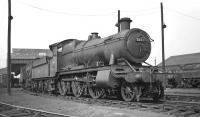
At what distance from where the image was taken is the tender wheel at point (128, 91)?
38.3 feet

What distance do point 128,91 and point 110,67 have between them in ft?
4.69

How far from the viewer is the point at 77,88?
15656 mm

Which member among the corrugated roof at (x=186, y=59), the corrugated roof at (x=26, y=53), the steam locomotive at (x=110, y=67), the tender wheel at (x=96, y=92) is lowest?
the tender wheel at (x=96, y=92)

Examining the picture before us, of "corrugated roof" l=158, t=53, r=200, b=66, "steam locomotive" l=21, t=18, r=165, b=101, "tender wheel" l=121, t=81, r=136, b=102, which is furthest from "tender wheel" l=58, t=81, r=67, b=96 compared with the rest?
"corrugated roof" l=158, t=53, r=200, b=66

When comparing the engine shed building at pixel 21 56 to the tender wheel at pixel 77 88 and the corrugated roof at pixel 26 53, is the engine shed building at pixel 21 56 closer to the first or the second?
the corrugated roof at pixel 26 53

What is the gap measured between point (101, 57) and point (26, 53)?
43.0 meters

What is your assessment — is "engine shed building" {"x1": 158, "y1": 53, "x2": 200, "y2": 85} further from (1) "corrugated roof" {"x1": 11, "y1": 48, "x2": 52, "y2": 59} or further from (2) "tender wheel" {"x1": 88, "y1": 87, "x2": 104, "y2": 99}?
(1) "corrugated roof" {"x1": 11, "y1": 48, "x2": 52, "y2": 59}

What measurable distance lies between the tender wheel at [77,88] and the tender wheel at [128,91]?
3614 mm

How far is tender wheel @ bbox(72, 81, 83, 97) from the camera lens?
15.3 meters

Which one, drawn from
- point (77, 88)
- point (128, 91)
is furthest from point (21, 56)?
point (128, 91)

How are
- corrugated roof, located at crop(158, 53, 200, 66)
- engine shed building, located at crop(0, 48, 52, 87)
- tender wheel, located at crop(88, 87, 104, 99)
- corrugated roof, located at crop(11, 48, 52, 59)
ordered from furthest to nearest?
corrugated roof, located at crop(11, 48, 52, 59), engine shed building, located at crop(0, 48, 52, 87), corrugated roof, located at crop(158, 53, 200, 66), tender wheel, located at crop(88, 87, 104, 99)

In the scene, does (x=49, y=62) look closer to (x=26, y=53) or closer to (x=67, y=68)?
(x=67, y=68)

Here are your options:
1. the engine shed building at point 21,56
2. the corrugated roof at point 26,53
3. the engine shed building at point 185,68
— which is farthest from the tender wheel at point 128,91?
the corrugated roof at point 26,53

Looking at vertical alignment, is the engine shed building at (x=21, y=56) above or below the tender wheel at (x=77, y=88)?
above
